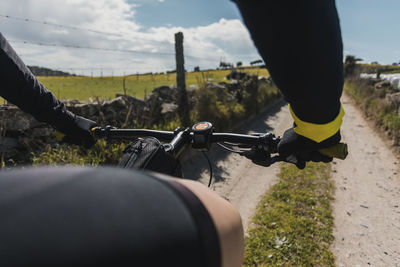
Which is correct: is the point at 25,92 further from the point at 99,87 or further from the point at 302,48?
the point at 99,87

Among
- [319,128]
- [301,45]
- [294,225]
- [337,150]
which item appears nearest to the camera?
[301,45]

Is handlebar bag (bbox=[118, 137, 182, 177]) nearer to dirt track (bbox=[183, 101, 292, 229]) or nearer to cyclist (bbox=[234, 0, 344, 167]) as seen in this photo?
cyclist (bbox=[234, 0, 344, 167])

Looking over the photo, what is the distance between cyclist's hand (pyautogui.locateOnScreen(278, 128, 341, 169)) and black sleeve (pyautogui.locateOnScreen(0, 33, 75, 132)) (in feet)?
5.08

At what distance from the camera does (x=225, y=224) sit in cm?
79

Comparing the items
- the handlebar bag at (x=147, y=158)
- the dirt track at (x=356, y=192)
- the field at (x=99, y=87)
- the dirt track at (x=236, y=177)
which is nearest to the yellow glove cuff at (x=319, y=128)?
the handlebar bag at (x=147, y=158)

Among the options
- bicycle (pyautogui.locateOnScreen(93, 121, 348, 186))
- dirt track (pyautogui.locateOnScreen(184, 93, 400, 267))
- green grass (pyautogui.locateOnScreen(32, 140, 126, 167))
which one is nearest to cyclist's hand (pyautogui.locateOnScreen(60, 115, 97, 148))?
bicycle (pyautogui.locateOnScreen(93, 121, 348, 186))

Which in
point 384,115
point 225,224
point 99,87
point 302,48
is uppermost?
point 99,87

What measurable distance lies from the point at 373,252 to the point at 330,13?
14.9ft

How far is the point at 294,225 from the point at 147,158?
3.87 meters

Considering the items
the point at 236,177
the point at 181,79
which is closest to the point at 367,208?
the point at 236,177

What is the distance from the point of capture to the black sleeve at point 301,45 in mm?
729

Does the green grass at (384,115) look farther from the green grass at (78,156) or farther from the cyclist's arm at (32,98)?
the cyclist's arm at (32,98)

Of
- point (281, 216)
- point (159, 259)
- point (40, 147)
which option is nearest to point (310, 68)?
point (159, 259)

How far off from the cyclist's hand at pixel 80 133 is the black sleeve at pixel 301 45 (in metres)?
1.58
